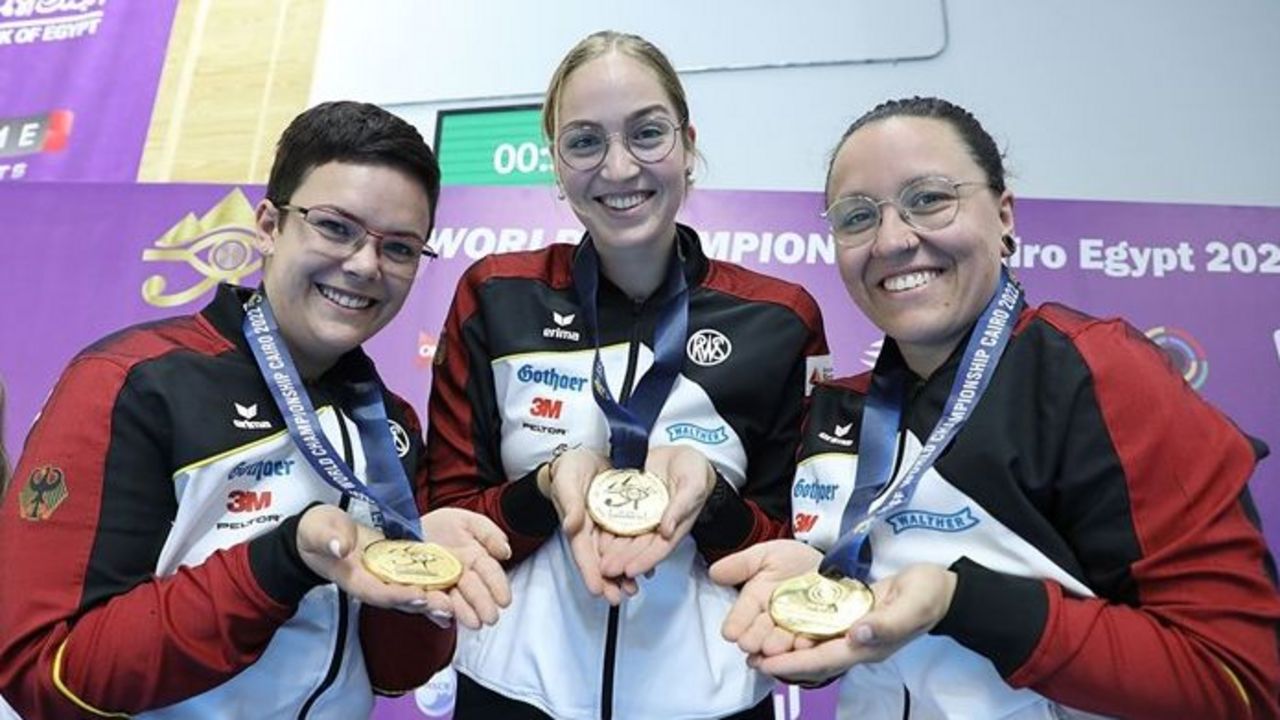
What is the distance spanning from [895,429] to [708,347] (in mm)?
386

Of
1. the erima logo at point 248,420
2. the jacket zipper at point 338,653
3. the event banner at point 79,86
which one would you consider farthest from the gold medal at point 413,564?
the event banner at point 79,86

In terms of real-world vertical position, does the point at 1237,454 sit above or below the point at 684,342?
below

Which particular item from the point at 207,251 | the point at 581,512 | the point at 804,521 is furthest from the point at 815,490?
the point at 207,251

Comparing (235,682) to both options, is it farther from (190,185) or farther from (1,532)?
(190,185)

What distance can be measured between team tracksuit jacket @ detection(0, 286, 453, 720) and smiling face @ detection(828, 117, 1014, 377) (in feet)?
3.03

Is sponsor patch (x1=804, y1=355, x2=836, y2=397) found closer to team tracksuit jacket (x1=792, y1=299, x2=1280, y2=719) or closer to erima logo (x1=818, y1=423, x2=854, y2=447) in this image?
erima logo (x1=818, y1=423, x2=854, y2=447)

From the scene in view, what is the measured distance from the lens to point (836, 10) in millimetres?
4000

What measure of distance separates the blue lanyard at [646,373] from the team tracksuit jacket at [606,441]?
36 millimetres

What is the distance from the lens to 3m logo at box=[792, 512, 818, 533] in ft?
4.76

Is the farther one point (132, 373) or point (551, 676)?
point (551, 676)

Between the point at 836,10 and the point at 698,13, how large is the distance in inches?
25.0

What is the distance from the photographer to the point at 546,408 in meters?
1.57

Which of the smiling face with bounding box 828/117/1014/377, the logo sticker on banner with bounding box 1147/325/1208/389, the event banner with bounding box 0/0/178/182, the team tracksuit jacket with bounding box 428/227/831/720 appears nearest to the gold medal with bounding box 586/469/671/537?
the team tracksuit jacket with bounding box 428/227/831/720

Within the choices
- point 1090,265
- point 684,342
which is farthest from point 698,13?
point 684,342
